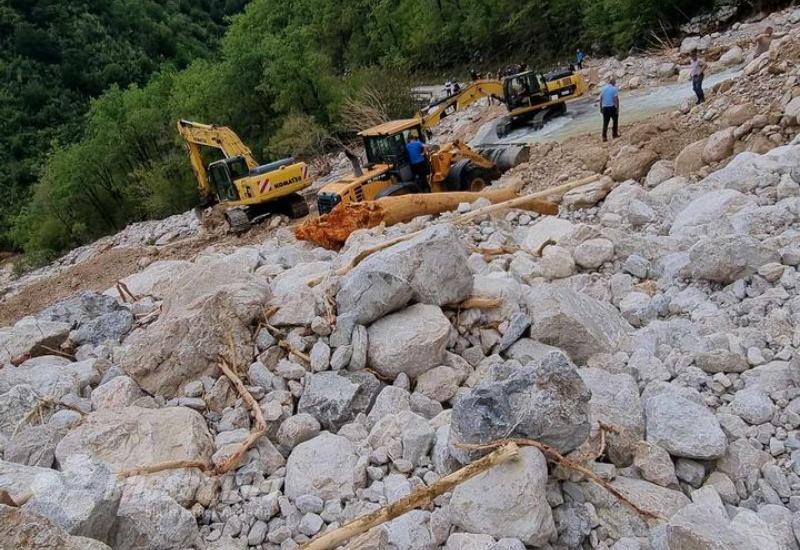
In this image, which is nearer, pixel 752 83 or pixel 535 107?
pixel 752 83

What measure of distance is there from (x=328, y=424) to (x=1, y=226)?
46594 millimetres

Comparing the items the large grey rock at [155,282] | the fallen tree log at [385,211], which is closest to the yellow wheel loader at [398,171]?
the fallen tree log at [385,211]

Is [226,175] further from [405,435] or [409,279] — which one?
[405,435]

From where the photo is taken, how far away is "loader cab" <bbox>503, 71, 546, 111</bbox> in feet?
53.6

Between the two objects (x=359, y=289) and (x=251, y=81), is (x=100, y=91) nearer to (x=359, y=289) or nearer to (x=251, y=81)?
(x=251, y=81)

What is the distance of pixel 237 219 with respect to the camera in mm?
14836

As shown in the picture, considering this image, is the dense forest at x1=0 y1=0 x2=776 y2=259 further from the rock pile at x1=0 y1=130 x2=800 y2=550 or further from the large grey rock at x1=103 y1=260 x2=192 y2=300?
the rock pile at x1=0 y1=130 x2=800 y2=550

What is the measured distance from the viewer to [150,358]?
433 cm

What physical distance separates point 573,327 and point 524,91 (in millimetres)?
13410

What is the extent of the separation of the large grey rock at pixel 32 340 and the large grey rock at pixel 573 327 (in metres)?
4.22

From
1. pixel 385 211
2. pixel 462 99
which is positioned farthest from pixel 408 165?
pixel 462 99

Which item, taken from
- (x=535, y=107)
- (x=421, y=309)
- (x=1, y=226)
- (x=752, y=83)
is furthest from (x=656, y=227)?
(x=1, y=226)

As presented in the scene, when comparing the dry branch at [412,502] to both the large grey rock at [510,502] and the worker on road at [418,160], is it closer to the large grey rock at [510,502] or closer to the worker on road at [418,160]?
the large grey rock at [510,502]

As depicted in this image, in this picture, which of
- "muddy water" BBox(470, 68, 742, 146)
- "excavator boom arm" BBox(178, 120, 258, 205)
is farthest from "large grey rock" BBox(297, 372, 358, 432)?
"muddy water" BBox(470, 68, 742, 146)
